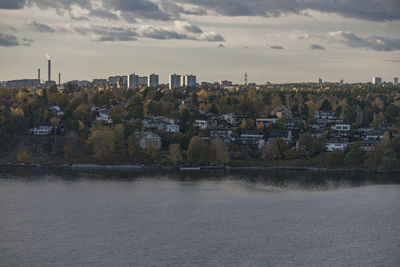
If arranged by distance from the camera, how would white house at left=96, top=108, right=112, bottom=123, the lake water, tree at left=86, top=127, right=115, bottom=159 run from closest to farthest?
the lake water < tree at left=86, top=127, right=115, bottom=159 < white house at left=96, top=108, right=112, bottom=123

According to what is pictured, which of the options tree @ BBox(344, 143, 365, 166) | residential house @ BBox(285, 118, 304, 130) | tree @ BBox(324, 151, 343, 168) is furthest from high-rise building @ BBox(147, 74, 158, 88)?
tree @ BBox(344, 143, 365, 166)

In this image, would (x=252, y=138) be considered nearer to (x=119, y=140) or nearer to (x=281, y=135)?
(x=281, y=135)

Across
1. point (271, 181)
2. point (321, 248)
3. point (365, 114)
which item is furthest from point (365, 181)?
point (365, 114)

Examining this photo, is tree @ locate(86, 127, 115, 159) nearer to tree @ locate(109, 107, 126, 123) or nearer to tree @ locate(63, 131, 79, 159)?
tree @ locate(63, 131, 79, 159)

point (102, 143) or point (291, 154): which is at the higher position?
point (102, 143)

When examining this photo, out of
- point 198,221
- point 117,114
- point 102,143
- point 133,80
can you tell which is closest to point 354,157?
point 102,143

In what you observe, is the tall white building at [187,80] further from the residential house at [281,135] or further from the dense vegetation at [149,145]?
the residential house at [281,135]
